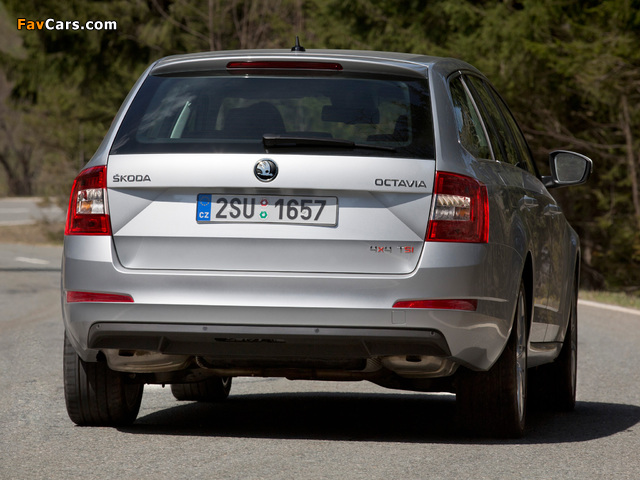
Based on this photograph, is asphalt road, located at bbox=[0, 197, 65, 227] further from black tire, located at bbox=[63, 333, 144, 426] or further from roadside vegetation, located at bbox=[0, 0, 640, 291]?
black tire, located at bbox=[63, 333, 144, 426]

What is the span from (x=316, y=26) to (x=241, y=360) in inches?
1016

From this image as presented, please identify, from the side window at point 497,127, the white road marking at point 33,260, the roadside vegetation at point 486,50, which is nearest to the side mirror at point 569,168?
the side window at point 497,127

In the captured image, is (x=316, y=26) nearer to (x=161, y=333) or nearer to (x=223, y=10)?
(x=223, y=10)

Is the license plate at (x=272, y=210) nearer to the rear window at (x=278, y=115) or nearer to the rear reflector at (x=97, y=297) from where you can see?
the rear window at (x=278, y=115)

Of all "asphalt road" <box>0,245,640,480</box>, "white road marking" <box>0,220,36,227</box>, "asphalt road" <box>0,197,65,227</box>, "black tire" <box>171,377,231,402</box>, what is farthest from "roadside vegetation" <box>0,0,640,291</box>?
"black tire" <box>171,377,231,402</box>

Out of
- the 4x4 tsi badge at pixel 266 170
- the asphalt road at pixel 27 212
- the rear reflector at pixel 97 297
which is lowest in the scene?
the asphalt road at pixel 27 212

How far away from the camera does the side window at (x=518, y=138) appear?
24.1 ft

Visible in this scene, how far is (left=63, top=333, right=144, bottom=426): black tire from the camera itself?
6.20 meters

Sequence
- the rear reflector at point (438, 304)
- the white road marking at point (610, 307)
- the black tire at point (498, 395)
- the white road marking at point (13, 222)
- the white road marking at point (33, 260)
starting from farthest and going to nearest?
the white road marking at point (13, 222) < the white road marking at point (33, 260) < the white road marking at point (610, 307) < the black tire at point (498, 395) < the rear reflector at point (438, 304)

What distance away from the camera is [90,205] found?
19.0 ft

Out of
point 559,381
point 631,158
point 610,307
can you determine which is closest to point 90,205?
point 559,381

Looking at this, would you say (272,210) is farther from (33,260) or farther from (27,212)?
(27,212)

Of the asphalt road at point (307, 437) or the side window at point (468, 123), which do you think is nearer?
the asphalt road at point (307, 437)

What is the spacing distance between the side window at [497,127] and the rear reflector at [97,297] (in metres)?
2.01
